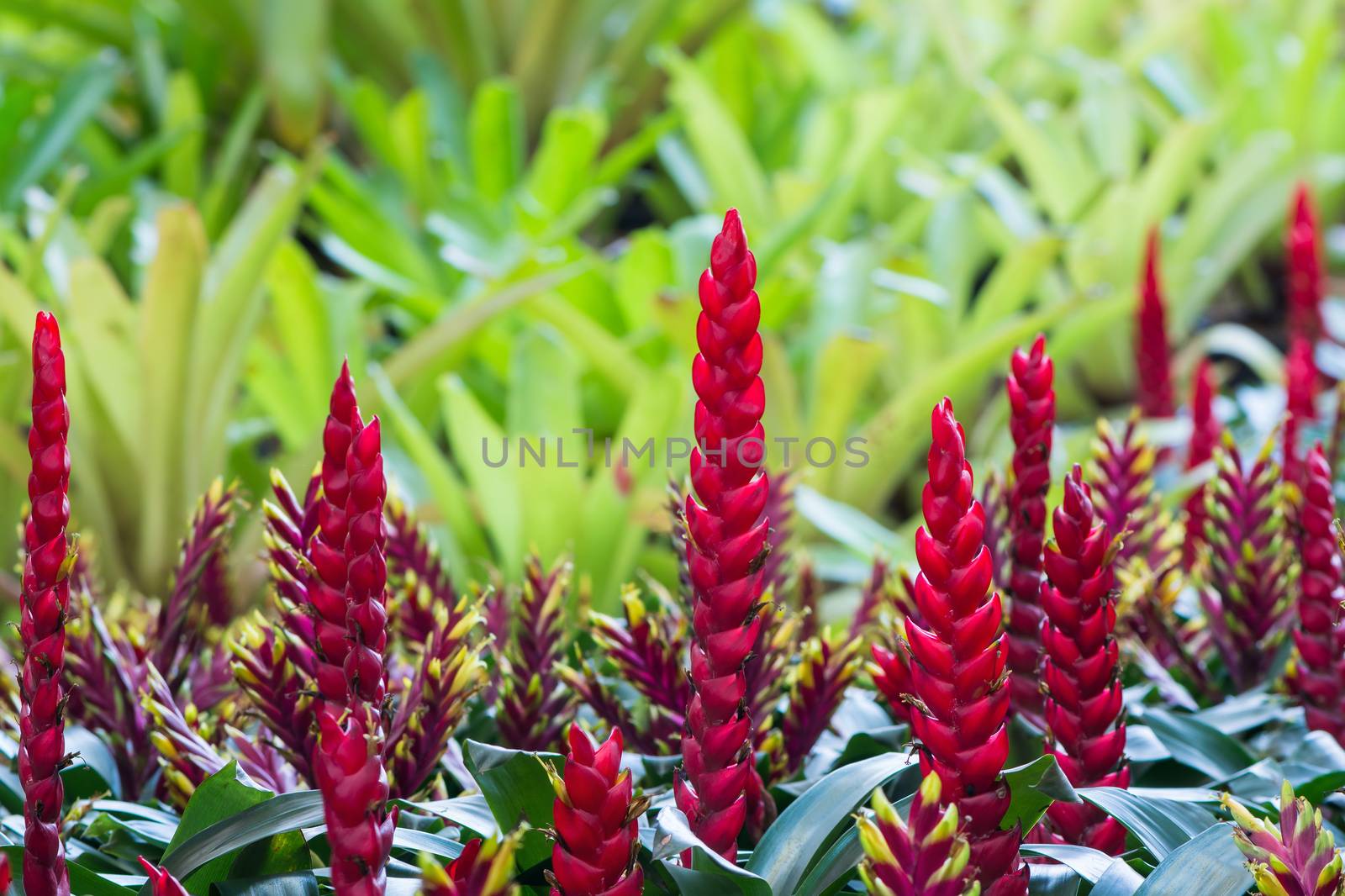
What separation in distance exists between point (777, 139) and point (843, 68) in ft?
0.98

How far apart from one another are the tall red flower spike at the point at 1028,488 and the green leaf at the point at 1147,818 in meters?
0.09

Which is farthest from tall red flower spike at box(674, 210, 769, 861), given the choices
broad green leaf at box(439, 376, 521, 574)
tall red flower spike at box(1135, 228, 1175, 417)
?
broad green leaf at box(439, 376, 521, 574)

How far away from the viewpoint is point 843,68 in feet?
8.08

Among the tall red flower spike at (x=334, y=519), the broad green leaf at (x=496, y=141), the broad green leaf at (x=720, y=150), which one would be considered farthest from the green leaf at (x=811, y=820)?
the broad green leaf at (x=496, y=141)

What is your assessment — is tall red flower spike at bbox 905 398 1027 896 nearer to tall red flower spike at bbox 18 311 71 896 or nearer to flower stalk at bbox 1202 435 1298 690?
tall red flower spike at bbox 18 311 71 896

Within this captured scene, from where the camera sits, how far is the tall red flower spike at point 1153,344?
1.13 meters

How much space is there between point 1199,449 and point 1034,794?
2.15ft

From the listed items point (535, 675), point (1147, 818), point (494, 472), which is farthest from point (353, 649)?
point (494, 472)

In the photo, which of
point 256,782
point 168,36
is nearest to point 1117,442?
point 256,782

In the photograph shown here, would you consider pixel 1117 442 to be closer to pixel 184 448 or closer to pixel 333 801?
pixel 333 801

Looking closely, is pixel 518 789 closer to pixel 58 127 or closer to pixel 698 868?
pixel 698 868

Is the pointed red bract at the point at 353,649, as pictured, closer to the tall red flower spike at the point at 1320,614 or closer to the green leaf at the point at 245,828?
the green leaf at the point at 245,828

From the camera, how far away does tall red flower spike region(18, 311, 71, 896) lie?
0.44m

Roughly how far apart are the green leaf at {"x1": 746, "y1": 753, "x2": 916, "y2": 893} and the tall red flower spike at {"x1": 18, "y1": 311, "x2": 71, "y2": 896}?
0.30 meters
